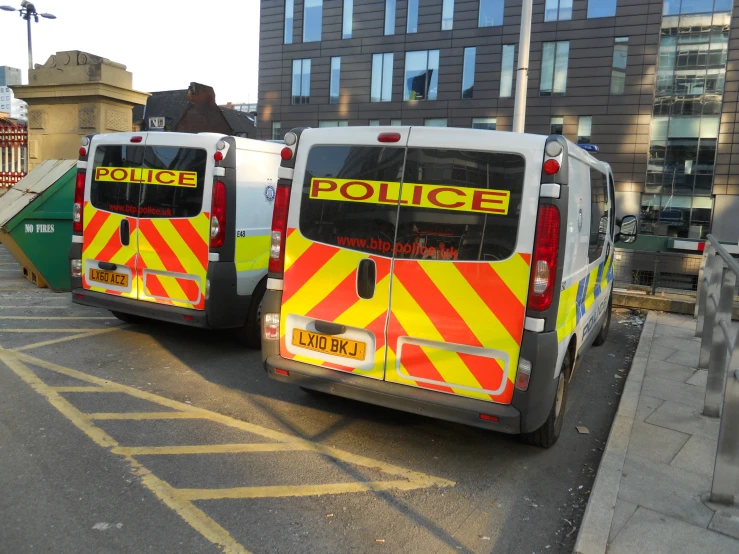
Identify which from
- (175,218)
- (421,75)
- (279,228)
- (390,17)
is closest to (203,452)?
(279,228)

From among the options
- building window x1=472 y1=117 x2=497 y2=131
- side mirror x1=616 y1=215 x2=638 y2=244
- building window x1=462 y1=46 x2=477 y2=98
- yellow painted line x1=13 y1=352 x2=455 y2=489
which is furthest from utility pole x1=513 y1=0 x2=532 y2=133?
building window x1=462 y1=46 x2=477 y2=98

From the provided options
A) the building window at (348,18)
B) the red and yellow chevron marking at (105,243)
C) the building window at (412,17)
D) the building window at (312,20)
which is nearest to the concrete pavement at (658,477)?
the red and yellow chevron marking at (105,243)

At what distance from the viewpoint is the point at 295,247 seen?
14.4 feet

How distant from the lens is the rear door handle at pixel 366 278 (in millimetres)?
4105

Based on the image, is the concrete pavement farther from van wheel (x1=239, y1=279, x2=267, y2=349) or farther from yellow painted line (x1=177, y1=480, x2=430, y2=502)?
van wheel (x1=239, y1=279, x2=267, y2=349)

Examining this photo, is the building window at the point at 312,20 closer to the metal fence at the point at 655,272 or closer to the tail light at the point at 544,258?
the metal fence at the point at 655,272

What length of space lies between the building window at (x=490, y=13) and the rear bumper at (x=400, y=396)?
111 feet

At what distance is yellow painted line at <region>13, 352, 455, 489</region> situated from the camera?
391cm

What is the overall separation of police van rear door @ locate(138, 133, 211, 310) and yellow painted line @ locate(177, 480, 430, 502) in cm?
264

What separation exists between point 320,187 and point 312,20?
3822 cm

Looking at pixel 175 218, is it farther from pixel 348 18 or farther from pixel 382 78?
pixel 348 18

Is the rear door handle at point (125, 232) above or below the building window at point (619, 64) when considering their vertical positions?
below

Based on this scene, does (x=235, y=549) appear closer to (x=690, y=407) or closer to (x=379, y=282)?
(x=379, y=282)

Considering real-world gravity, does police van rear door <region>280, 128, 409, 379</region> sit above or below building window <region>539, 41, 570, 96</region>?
below
